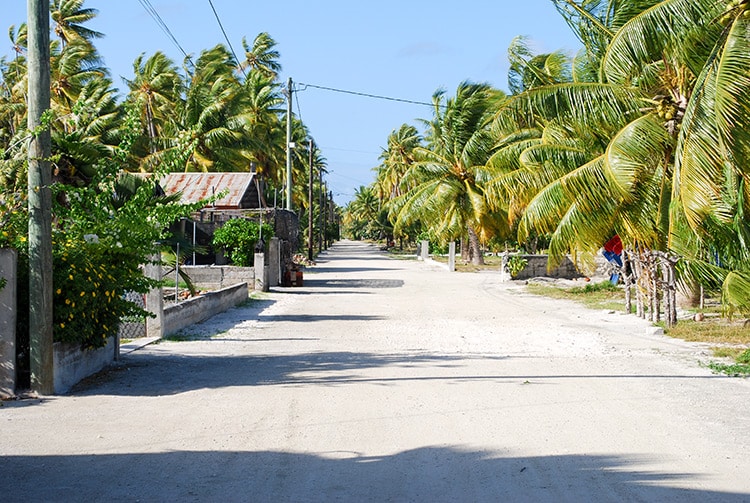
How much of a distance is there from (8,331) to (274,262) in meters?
21.3

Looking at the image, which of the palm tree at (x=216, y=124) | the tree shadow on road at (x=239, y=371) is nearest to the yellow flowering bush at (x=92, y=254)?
the tree shadow on road at (x=239, y=371)

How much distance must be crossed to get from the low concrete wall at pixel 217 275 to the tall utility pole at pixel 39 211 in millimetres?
17127

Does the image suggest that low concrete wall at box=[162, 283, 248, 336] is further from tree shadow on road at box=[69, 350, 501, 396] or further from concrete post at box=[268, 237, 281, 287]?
concrete post at box=[268, 237, 281, 287]

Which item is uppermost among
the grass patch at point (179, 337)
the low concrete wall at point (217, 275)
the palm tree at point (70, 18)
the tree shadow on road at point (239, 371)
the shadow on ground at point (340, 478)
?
the palm tree at point (70, 18)

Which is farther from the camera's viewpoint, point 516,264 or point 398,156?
point 398,156

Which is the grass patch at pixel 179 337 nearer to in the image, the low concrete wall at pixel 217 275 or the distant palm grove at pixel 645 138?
the distant palm grove at pixel 645 138

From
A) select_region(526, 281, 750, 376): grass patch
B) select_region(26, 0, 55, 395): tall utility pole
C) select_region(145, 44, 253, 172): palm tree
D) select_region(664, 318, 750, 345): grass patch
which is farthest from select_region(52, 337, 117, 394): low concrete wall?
select_region(145, 44, 253, 172): palm tree

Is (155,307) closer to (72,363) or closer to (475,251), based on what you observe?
(72,363)

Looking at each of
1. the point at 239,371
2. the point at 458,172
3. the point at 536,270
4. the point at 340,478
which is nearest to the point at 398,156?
the point at 458,172

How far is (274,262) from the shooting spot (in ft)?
98.2

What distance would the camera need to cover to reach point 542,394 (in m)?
9.36

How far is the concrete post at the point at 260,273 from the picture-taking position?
90.6 feet

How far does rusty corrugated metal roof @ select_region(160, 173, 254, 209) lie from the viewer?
3409 centimetres

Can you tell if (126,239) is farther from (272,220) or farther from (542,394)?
(272,220)
